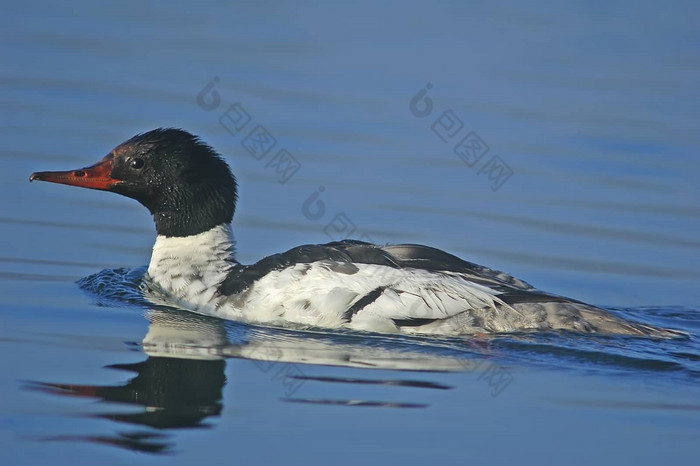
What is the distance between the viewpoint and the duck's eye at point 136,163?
39.5 ft

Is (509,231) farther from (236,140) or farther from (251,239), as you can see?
(236,140)

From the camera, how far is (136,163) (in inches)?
475

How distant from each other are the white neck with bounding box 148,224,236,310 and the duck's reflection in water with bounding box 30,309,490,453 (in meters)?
0.32

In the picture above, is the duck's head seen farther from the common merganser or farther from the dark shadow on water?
the dark shadow on water

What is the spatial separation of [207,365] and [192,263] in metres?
2.28

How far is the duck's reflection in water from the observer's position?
28.3 ft

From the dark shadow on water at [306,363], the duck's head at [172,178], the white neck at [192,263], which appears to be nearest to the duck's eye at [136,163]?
the duck's head at [172,178]

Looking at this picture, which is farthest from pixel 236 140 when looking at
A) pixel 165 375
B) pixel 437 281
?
pixel 165 375

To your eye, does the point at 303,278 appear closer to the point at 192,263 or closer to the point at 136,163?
the point at 192,263

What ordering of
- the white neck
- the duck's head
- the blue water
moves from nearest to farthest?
the blue water < the white neck < the duck's head

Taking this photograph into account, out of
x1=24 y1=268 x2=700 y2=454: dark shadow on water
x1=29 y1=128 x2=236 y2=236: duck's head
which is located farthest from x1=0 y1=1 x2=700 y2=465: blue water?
x1=29 y1=128 x2=236 y2=236: duck's head

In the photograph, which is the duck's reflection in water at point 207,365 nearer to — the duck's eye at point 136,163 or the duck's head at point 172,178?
the duck's head at point 172,178

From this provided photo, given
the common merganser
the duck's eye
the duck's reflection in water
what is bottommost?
the duck's reflection in water

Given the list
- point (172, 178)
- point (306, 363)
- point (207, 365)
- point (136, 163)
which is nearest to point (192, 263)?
point (172, 178)
